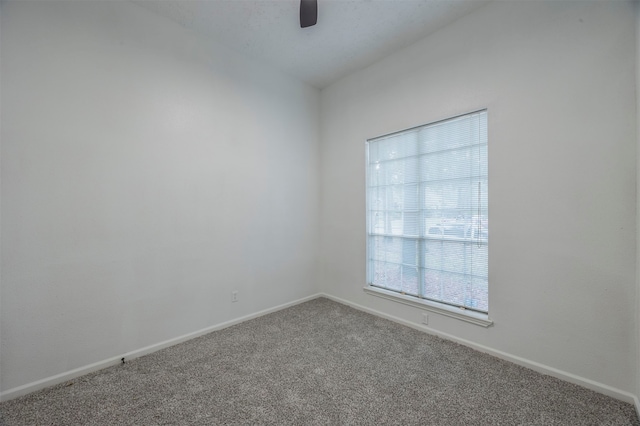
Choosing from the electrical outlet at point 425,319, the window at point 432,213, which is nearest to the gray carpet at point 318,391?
the electrical outlet at point 425,319

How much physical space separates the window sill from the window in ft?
0.12

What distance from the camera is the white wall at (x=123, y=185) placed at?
70.8 inches

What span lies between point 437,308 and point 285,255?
6.11 feet

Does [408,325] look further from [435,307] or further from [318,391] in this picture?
[318,391]

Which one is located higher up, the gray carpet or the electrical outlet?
the electrical outlet

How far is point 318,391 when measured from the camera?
180 centimetres

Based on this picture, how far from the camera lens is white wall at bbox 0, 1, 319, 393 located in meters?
1.80

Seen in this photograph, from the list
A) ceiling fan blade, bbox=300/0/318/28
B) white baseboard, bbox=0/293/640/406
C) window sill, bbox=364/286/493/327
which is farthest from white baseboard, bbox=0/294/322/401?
ceiling fan blade, bbox=300/0/318/28

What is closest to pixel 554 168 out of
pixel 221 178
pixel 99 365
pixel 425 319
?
pixel 425 319

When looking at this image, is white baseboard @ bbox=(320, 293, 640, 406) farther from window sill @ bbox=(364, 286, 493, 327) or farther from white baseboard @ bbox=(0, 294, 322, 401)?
white baseboard @ bbox=(0, 294, 322, 401)

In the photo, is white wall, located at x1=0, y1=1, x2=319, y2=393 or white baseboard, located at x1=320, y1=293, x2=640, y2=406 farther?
white wall, located at x1=0, y1=1, x2=319, y2=393

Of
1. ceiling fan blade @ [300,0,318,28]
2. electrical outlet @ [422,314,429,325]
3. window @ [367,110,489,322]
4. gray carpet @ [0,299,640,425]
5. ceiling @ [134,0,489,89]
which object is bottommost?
gray carpet @ [0,299,640,425]

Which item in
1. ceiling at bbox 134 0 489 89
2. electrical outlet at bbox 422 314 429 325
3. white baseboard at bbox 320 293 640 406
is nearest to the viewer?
white baseboard at bbox 320 293 640 406

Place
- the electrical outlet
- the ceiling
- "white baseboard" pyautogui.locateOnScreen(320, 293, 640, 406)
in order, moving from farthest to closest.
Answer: the electrical outlet → the ceiling → "white baseboard" pyautogui.locateOnScreen(320, 293, 640, 406)
